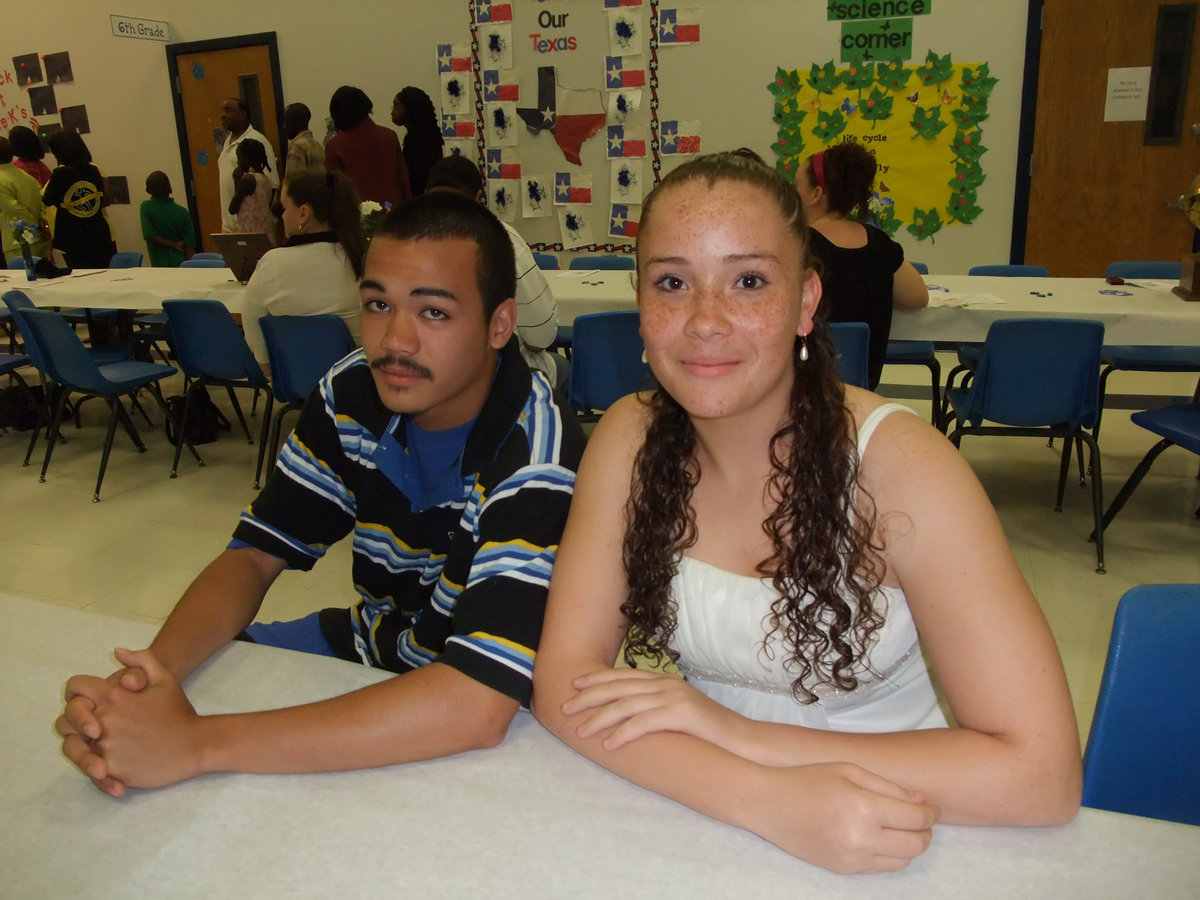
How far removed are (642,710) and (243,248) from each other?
12.8 feet

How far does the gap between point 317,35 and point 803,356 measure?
6.93 meters

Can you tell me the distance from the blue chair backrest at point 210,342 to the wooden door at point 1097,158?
4634 mm

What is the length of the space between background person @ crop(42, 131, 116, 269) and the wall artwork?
4.77 metres

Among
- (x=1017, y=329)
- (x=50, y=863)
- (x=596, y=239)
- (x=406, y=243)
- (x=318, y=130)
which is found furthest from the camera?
(x=318, y=130)

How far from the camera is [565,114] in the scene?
20.1ft


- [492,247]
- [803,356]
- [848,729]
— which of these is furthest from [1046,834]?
[492,247]

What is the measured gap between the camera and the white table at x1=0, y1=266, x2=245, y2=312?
4.11 meters

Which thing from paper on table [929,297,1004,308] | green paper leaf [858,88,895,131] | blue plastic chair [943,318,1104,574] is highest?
green paper leaf [858,88,895,131]

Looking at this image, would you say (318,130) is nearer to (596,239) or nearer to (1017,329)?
(596,239)

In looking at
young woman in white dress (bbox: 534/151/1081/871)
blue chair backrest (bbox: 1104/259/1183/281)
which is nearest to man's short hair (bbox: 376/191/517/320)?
young woman in white dress (bbox: 534/151/1081/871)

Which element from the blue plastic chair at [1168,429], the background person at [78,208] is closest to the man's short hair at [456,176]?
the blue plastic chair at [1168,429]

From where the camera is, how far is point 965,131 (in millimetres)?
5258

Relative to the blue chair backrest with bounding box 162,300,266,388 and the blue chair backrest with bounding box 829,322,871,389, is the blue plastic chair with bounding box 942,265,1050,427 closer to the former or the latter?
the blue chair backrest with bounding box 829,322,871,389

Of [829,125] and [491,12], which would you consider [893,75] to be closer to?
[829,125]
